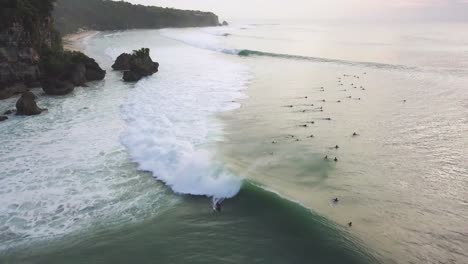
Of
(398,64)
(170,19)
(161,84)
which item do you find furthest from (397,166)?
(170,19)

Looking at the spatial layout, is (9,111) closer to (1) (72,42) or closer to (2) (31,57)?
(2) (31,57)

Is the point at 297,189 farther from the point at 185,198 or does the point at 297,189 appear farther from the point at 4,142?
the point at 4,142

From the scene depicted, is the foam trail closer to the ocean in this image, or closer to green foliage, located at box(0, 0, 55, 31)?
the ocean

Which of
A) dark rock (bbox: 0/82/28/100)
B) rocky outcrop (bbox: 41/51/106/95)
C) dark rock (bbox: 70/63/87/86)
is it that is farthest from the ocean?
dark rock (bbox: 70/63/87/86)

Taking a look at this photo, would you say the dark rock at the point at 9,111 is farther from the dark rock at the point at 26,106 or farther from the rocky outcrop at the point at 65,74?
the rocky outcrop at the point at 65,74

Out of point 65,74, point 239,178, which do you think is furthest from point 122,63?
point 239,178
